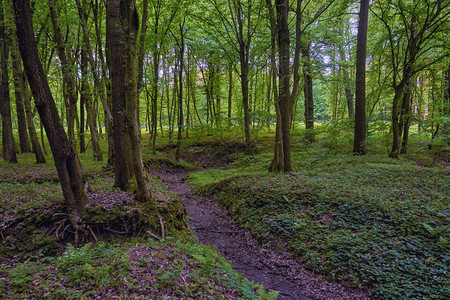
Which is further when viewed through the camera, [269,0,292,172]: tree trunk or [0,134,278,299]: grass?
[269,0,292,172]: tree trunk

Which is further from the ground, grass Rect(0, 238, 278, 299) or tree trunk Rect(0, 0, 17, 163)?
tree trunk Rect(0, 0, 17, 163)

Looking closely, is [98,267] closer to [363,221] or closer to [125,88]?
[125,88]

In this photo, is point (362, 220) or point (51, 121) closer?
point (51, 121)

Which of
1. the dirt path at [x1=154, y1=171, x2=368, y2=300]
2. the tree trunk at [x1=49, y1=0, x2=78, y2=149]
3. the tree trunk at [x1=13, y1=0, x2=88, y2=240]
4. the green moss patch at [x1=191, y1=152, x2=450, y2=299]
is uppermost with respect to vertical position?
the tree trunk at [x1=49, y1=0, x2=78, y2=149]

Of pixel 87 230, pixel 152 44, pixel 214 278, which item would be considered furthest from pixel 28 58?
pixel 152 44

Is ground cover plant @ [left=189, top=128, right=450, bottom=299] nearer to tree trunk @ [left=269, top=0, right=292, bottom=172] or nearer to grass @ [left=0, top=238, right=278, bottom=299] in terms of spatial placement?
tree trunk @ [left=269, top=0, right=292, bottom=172]

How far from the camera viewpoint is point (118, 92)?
21.1 ft

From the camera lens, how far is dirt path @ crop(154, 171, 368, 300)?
163 inches

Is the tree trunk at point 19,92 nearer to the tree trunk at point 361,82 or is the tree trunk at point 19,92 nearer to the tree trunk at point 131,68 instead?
the tree trunk at point 131,68

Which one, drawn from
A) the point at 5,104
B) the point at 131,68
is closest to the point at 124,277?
the point at 131,68

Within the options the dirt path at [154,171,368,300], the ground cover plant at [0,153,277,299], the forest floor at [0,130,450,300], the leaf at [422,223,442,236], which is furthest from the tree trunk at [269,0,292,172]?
the leaf at [422,223,442,236]

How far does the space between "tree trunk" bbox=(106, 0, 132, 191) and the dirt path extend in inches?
102

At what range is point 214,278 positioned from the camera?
11.7 ft

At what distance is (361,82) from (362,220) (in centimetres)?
798
